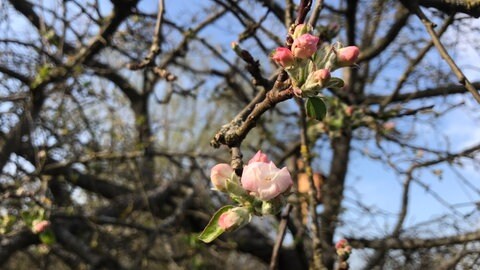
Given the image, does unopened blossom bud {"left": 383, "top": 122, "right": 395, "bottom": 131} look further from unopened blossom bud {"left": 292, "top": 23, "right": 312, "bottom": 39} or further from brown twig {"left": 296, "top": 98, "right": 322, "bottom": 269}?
unopened blossom bud {"left": 292, "top": 23, "right": 312, "bottom": 39}

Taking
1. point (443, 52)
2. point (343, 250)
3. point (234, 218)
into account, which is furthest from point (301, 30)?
point (343, 250)

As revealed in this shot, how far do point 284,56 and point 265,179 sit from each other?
225mm

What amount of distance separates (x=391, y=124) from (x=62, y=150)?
226 centimetres

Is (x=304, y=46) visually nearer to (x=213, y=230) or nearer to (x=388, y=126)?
(x=213, y=230)

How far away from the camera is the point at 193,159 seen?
14.2 ft

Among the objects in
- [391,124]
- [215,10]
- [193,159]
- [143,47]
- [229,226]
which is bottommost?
[229,226]

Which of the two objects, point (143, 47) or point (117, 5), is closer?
point (117, 5)

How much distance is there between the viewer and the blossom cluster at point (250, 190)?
954 millimetres

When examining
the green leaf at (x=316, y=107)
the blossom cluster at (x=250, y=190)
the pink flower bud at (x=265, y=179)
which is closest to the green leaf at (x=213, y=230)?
the blossom cluster at (x=250, y=190)

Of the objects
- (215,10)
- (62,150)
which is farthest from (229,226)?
(215,10)

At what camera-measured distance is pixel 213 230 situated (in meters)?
1.07

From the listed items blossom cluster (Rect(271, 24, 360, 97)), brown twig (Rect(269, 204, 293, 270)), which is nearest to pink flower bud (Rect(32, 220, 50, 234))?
brown twig (Rect(269, 204, 293, 270))

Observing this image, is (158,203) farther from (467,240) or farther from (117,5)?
(467,240)

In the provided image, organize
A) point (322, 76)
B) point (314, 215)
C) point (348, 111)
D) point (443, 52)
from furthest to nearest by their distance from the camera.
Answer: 1. point (348, 111)
2. point (314, 215)
3. point (443, 52)
4. point (322, 76)
